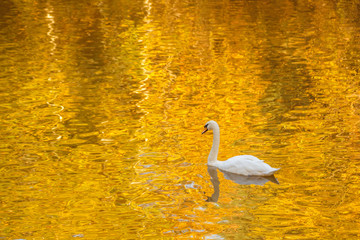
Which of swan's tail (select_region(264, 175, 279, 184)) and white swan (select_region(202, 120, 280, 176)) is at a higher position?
white swan (select_region(202, 120, 280, 176))

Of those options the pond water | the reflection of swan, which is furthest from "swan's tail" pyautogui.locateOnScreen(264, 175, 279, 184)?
the pond water

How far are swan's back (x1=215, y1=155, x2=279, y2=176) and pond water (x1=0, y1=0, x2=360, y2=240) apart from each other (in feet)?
0.40

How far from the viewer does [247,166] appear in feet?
33.3

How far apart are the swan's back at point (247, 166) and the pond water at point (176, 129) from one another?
0.12m

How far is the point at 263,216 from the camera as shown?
8.76 m

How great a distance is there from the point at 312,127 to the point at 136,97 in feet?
15.1

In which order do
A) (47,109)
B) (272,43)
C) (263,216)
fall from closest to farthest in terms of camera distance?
(263,216), (47,109), (272,43)

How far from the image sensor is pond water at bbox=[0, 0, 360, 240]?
8.86 metres

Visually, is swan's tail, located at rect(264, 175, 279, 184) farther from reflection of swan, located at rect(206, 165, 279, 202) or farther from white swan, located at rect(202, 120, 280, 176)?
white swan, located at rect(202, 120, 280, 176)

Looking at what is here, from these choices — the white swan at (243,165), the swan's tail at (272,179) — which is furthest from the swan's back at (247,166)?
the swan's tail at (272,179)

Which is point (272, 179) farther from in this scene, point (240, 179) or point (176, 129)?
point (176, 129)

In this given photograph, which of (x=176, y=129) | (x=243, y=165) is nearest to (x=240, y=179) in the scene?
(x=243, y=165)

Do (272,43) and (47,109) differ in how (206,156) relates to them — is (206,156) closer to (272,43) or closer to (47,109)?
(47,109)

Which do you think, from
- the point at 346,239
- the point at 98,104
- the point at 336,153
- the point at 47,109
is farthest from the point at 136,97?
the point at 346,239
